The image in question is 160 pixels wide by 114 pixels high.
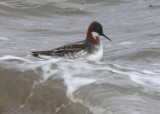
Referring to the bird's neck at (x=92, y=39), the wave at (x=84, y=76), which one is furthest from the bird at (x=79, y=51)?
the wave at (x=84, y=76)

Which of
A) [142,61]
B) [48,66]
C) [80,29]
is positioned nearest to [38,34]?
[80,29]

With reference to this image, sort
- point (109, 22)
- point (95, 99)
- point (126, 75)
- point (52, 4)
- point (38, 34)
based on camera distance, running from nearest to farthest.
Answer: point (95, 99) < point (126, 75) < point (38, 34) < point (109, 22) < point (52, 4)

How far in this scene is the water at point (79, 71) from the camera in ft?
27.8

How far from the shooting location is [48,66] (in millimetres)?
10062

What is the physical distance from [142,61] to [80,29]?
4.39m

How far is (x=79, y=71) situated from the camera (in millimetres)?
9898

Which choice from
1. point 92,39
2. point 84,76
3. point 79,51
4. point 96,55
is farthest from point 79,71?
point 92,39

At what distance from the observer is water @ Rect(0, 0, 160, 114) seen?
847cm

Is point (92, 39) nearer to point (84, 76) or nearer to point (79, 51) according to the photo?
point (79, 51)

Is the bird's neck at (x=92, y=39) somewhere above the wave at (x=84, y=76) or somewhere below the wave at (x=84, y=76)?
above

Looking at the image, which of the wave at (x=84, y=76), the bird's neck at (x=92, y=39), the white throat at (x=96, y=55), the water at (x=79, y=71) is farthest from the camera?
the bird's neck at (x=92, y=39)

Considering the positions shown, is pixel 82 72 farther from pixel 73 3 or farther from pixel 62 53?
pixel 73 3

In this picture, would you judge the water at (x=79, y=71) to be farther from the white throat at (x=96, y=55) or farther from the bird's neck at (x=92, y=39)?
the bird's neck at (x=92, y=39)

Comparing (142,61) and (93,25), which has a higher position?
(93,25)
